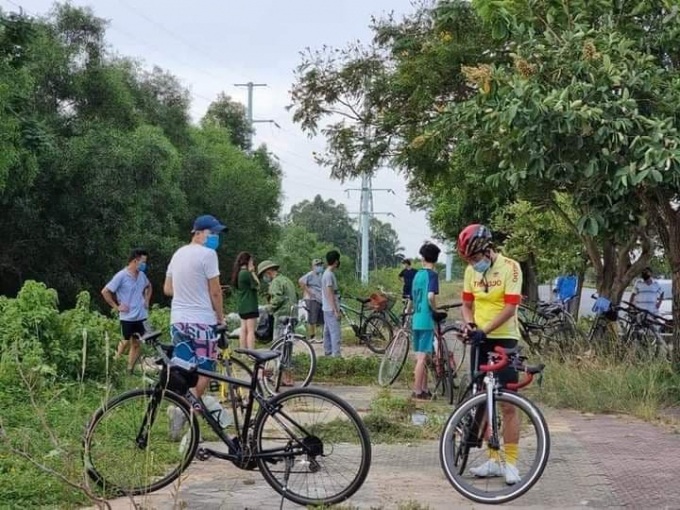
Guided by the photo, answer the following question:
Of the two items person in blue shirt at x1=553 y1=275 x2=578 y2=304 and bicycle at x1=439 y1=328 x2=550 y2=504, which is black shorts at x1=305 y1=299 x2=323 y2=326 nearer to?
bicycle at x1=439 y1=328 x2=550 y2=504

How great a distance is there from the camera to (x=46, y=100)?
31.4 metres

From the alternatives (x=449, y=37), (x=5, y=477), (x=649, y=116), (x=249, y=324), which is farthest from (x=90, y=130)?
(x=5, y=477)

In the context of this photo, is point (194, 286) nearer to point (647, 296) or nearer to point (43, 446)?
point (43, 446)

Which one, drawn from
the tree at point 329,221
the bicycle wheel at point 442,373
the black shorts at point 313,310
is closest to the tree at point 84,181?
the black shorts at point 313,310

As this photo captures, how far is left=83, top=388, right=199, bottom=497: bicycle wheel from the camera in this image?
5961 millimetres

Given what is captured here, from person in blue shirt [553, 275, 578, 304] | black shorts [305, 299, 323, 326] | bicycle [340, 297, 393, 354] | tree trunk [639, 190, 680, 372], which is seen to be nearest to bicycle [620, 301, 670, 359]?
tree trunk [639, 190, 680, 372]

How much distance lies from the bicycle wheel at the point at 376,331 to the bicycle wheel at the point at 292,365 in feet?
19.2

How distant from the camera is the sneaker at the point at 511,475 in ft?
20.7

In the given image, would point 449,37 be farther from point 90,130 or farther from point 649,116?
point 90,130

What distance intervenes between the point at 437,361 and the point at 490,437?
16.0 feet

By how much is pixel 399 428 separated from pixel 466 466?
230 cm

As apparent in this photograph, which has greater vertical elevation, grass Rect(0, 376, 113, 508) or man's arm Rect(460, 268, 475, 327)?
man's arm Rect(460, 268, 475, 327)

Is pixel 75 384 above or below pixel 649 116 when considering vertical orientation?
below

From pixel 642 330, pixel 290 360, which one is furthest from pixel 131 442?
pixel 642 330
